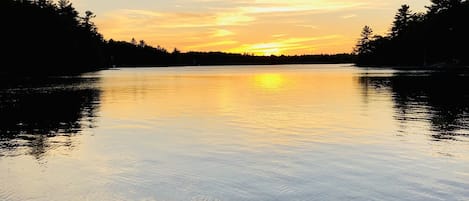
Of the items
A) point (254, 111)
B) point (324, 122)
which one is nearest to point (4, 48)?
point (254, 111)

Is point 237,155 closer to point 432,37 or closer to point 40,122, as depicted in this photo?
point 40,122

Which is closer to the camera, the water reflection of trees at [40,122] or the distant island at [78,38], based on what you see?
the water reflection of trees at [40,122]

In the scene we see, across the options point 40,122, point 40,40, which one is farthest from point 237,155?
point 40,40

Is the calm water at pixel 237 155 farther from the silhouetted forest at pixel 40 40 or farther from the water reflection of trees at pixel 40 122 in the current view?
the silhouetted forest at pixel 40 40

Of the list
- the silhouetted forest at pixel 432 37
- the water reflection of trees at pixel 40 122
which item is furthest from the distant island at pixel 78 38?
the water reflection of trees at pixel 40 122

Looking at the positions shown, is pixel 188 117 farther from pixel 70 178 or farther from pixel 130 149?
pixel 70 178

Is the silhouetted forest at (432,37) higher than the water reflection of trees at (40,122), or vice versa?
the silhouetted forest at (432,37)

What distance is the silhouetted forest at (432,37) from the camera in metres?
135

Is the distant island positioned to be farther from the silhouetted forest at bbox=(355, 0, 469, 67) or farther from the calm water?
→ the calm water

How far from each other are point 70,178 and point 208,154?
5.17m

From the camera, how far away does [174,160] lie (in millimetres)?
17172

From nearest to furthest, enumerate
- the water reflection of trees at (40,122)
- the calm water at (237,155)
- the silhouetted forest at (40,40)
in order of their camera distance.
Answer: the calm water at (237,155), the water reflection of trees at (40,122), the silhouetted forest at (40,40)

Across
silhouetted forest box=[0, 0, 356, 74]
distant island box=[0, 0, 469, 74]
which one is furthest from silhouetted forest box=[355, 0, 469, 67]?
silhouetted forest box=[0, 0, 356, 74]

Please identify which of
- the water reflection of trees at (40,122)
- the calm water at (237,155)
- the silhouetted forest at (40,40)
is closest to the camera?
the calm water at (237,155)
